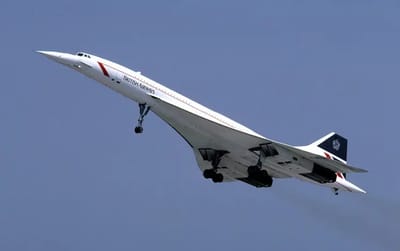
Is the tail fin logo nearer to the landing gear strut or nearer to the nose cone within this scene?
the landing gear strut

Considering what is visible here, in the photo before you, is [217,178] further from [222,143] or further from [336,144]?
[336,144]

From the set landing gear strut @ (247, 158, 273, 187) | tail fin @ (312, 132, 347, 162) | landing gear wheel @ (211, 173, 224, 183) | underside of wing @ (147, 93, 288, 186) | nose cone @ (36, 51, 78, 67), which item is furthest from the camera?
landing gear wheel @ (211, 173, 224, 183)

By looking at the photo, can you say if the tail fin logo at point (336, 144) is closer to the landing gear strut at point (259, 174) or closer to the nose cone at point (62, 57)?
the landing gear strut at point (259, 174)

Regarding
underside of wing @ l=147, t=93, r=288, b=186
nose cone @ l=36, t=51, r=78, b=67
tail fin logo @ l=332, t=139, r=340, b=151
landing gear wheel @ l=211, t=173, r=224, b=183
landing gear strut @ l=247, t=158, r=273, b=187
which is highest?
tail fin logo @ l=332, t=139, r=340, b=151

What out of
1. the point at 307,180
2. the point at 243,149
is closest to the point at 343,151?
the point at 307,180

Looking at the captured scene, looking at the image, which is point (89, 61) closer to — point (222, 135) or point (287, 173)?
point (222, 135)

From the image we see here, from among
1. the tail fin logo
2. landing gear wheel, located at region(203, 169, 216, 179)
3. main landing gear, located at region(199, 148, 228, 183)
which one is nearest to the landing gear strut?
main landing gear, located at region(199, 148, 228, 183)

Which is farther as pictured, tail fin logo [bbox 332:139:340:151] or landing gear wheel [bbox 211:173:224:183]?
landing gear wheel [bbox 211:173:224:183]

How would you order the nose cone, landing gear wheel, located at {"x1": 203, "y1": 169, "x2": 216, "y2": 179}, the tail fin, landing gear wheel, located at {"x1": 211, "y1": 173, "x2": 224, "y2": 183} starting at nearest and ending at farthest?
the nose cone, the tail fin, landing gear wheel, located at {"x1": 203, "y1": 169, "x2": 216, "y2": 179}, landing gear wheel, located at {"x1": 211, "y1": 173, "x2": 224, "y2": 183}

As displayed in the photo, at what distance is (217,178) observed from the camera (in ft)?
140

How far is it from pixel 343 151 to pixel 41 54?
12.4m

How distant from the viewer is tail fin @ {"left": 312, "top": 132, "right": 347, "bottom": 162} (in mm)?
41406

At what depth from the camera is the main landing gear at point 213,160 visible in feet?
136

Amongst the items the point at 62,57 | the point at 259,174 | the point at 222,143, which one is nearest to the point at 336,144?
the point at 259,174
